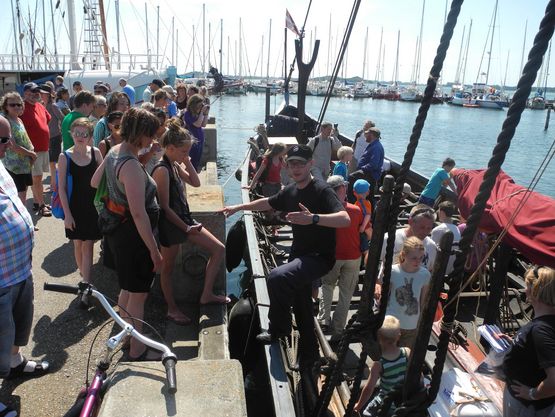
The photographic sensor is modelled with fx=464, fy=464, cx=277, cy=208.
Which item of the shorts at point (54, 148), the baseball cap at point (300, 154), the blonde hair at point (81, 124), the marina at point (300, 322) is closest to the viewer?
the marina at point (300, 322)

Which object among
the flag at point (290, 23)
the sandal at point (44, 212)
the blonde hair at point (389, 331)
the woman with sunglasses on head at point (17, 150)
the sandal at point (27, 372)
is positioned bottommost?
the sandal at point (27, 372)

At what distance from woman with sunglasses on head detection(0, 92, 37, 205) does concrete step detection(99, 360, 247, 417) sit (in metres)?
4.13

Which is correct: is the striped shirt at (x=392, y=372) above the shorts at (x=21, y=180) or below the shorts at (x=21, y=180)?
below

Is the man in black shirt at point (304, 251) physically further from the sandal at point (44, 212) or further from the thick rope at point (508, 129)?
the sandal at point (44, 212)

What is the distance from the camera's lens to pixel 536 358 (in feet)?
8.77

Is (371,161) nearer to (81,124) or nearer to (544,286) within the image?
(81,124)

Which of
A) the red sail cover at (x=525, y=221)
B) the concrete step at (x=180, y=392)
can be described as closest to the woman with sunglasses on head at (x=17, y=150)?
the concrete step at (x=180, y=392)

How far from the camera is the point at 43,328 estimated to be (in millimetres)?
4148

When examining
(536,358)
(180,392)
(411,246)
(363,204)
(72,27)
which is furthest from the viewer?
(72,27)

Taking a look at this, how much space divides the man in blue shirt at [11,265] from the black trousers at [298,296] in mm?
1693

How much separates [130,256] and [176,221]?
581mm

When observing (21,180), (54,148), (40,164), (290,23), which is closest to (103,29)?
(290,23)

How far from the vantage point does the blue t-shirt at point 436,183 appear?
297 inches

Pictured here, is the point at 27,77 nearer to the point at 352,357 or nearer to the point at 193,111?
the point at 193,111
